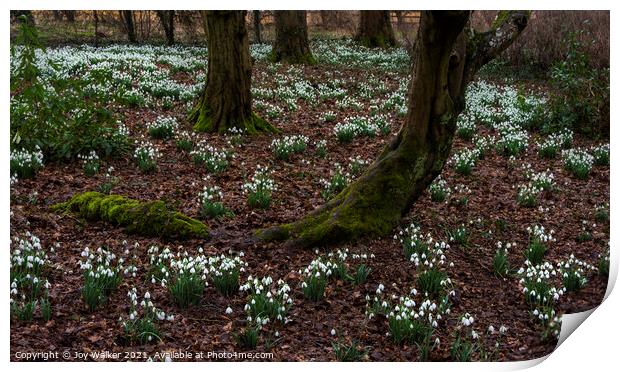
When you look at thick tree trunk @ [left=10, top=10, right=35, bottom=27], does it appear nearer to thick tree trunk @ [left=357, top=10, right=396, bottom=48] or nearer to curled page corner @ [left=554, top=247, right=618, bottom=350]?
curled page corner @ [left=554, top=247, right=618, bottom=350]

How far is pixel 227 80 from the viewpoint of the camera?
8945mm

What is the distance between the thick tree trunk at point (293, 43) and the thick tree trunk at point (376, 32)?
6.10 m

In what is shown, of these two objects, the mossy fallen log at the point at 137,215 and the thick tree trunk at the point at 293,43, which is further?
the thick tree trunk at the point at 293,43

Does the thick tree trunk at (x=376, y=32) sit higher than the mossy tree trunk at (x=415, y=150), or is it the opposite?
the thick tree trunk at (x=376, y=32)

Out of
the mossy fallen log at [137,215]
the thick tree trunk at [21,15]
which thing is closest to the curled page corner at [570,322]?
the mossy fallen log at [137,215]

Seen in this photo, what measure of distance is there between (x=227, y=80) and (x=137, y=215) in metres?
3.94

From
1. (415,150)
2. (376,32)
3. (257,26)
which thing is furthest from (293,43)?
(415,150)

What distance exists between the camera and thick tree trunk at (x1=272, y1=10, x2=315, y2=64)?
614 inches

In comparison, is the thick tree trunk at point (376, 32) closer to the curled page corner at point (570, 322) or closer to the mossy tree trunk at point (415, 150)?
the mossy tree trunk at point (415, 150)

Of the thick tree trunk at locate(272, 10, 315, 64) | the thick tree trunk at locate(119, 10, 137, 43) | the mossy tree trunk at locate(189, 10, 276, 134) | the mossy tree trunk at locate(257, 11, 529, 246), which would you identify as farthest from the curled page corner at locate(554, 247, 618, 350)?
the thick tree trunk at locate(119, 10, 137, 43)

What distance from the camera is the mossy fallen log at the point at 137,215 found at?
5.44 meters

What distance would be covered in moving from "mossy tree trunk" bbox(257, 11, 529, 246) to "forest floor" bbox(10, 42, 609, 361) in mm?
193

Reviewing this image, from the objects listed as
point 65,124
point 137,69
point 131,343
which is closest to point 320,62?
point 137,69
